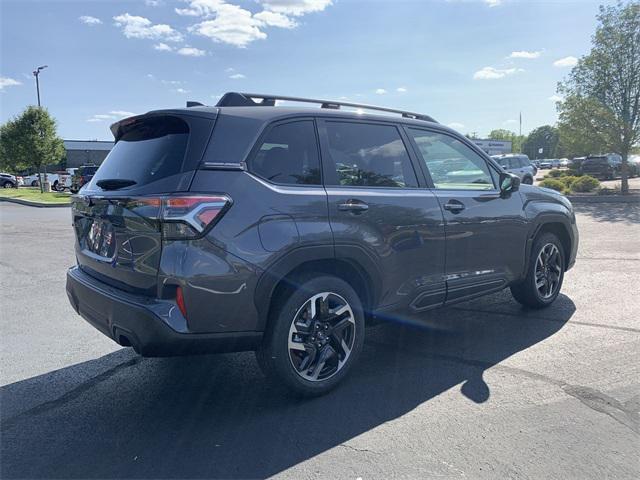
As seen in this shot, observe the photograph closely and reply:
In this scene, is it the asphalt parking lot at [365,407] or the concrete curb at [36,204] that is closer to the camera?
the asphalt parking lot at [365,407]

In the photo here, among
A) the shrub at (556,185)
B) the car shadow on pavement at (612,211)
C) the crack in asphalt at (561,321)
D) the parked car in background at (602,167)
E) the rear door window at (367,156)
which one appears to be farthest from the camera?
the parked car in background at (602,167)

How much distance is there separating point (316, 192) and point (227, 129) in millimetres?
702

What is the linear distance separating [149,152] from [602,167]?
33090 mm

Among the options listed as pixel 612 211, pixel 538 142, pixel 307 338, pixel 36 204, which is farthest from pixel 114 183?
pixel 538 142

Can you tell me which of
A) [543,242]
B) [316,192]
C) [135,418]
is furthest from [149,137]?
[543,242]

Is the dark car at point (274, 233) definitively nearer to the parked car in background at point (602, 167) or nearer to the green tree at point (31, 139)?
the green tree at point (31, 139)

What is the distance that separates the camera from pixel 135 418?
3.29 meters

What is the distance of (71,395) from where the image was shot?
366 centimetres

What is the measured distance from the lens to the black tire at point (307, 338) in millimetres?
3295

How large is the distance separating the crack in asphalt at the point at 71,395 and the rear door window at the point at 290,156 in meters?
2.06

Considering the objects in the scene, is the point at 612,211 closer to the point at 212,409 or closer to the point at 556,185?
the point at 556,185

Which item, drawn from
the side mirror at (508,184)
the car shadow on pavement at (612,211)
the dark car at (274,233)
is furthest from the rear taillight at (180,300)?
the car shadow on pavement at (612,211)

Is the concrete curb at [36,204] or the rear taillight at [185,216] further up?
the rear taillight at [185,216]

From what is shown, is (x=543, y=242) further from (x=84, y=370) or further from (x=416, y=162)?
(x=84, y=370)
